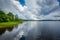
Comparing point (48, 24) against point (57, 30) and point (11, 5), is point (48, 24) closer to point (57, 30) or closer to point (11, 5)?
point (57, 30)

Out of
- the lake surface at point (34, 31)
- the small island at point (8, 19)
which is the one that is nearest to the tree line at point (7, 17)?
the small island at point (8, 19)

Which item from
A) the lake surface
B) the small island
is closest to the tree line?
the small island

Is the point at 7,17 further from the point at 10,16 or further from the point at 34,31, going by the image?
the point at 34,31

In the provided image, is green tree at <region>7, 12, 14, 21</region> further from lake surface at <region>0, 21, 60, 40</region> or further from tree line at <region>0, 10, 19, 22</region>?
Answer: lake surface at <region>0, 21, 60, 40</region>

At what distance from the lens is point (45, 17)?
8.36 ft

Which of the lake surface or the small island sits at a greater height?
the small island

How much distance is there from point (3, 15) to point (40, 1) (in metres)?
0.72

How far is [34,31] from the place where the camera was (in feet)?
8.22

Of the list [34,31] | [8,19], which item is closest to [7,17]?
[8,19]

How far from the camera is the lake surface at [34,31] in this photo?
2473 millimetres

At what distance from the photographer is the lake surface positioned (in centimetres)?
247

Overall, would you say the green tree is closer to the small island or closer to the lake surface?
the small island

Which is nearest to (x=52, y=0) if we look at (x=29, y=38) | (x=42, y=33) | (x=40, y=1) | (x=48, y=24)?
(x=40, y=1)

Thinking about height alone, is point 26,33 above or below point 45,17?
below
